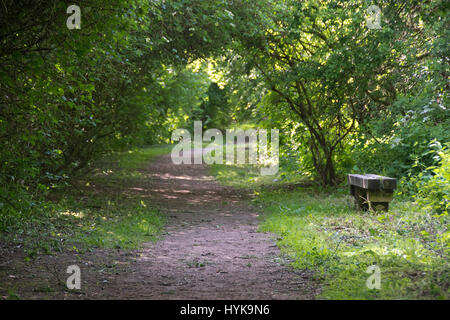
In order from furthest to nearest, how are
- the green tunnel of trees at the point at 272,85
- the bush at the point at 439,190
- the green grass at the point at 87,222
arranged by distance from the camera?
1. the bush at the point at 439,190
2. the green grass at the point at 87,222
3. the green tunnel of trees at the point at 272,85

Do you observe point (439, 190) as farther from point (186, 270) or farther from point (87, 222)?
point (87, 222)

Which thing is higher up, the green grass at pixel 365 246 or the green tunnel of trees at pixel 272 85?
the green tunnel of trees at pixel 272 85

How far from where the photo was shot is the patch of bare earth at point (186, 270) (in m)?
4.95

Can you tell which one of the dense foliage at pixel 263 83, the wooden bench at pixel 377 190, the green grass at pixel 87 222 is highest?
Result: the dense foliage at pixel 263 83

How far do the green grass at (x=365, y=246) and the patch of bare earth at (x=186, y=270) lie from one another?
1.04ft

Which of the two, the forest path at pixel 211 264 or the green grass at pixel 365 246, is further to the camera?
the forest path at pixel 211 264

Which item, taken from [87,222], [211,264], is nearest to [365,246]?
[211,264]

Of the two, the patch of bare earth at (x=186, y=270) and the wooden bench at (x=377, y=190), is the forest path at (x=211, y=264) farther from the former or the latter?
the wooden bench at (x=377, y=190)

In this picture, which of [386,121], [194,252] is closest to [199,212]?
[194,252]

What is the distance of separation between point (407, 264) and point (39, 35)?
5.18m

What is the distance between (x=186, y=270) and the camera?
6.08 meters

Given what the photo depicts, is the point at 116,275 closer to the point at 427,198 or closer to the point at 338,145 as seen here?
the point at 427,198

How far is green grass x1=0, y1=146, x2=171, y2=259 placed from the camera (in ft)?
23.7

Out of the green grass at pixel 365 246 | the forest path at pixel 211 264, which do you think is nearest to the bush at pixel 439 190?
the green grass at pixel 365 246
